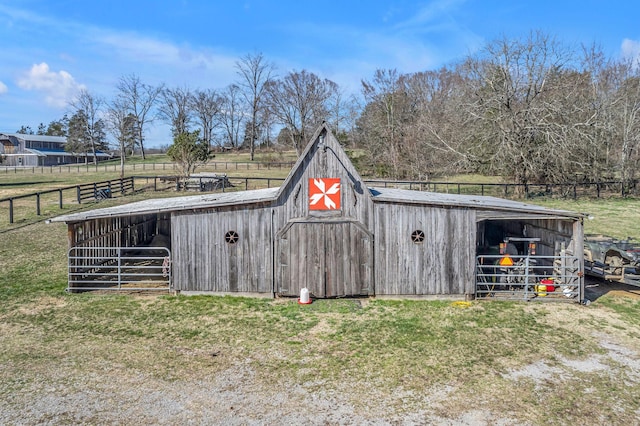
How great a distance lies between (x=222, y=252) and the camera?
40.5 feet

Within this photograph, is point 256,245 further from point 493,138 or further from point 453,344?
point 493,138

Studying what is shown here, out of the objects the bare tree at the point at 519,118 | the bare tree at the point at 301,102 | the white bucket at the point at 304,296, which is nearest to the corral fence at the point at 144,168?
the bare tree at the point at 301,102

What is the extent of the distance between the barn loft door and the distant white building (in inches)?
2863

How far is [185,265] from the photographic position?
491 inches

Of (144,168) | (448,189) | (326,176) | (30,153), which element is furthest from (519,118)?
(30,153)

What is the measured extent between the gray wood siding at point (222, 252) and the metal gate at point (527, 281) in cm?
583

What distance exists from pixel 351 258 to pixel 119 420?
6982mm

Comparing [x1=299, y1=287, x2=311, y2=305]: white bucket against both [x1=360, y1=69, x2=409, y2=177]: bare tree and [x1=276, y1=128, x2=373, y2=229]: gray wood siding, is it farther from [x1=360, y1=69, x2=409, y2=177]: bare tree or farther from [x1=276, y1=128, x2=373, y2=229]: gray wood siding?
[x1=360, y1=69, x2=409, y2=177]: bare tree

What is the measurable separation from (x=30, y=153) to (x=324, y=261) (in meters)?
77.7

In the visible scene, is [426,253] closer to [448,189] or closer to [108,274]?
[108,274]

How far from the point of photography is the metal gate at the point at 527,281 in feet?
39.0

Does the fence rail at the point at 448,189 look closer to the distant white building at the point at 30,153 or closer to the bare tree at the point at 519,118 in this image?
the bare tree at the point at 519,118

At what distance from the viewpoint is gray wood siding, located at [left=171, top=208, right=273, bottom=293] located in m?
12.3

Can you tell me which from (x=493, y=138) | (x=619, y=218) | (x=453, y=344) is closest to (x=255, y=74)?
(x=493, y=138)
